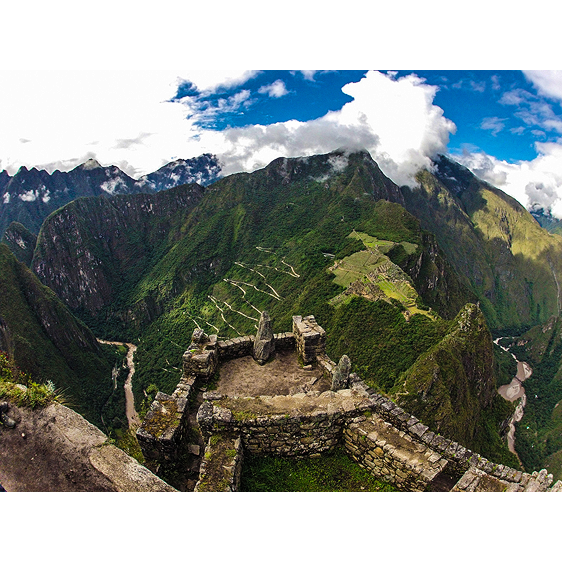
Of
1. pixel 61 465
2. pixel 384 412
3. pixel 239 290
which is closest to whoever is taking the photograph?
pixel 61 465

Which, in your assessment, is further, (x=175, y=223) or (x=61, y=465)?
(x=175, y=223)

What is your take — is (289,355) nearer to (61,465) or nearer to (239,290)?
(61,465)

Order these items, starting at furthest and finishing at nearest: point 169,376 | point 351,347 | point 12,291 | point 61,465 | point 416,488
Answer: point 12,291
point 169,376
point 351,347
point 416,488
point 61,465

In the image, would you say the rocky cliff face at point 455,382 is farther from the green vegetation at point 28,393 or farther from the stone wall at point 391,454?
the green vegetation at point 28,393

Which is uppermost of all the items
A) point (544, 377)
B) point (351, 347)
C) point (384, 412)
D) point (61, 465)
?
point (61, 465)

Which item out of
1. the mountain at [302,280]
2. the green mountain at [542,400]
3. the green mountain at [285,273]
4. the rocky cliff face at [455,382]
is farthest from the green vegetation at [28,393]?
the green mountain at [542,400]

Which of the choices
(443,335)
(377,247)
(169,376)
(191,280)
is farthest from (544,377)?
(191,280)

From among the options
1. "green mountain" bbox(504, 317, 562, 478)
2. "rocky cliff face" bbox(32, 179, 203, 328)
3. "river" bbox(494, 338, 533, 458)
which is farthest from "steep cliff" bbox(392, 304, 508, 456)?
"rocky cliff face" bbox(32, 179, 203, 328)
